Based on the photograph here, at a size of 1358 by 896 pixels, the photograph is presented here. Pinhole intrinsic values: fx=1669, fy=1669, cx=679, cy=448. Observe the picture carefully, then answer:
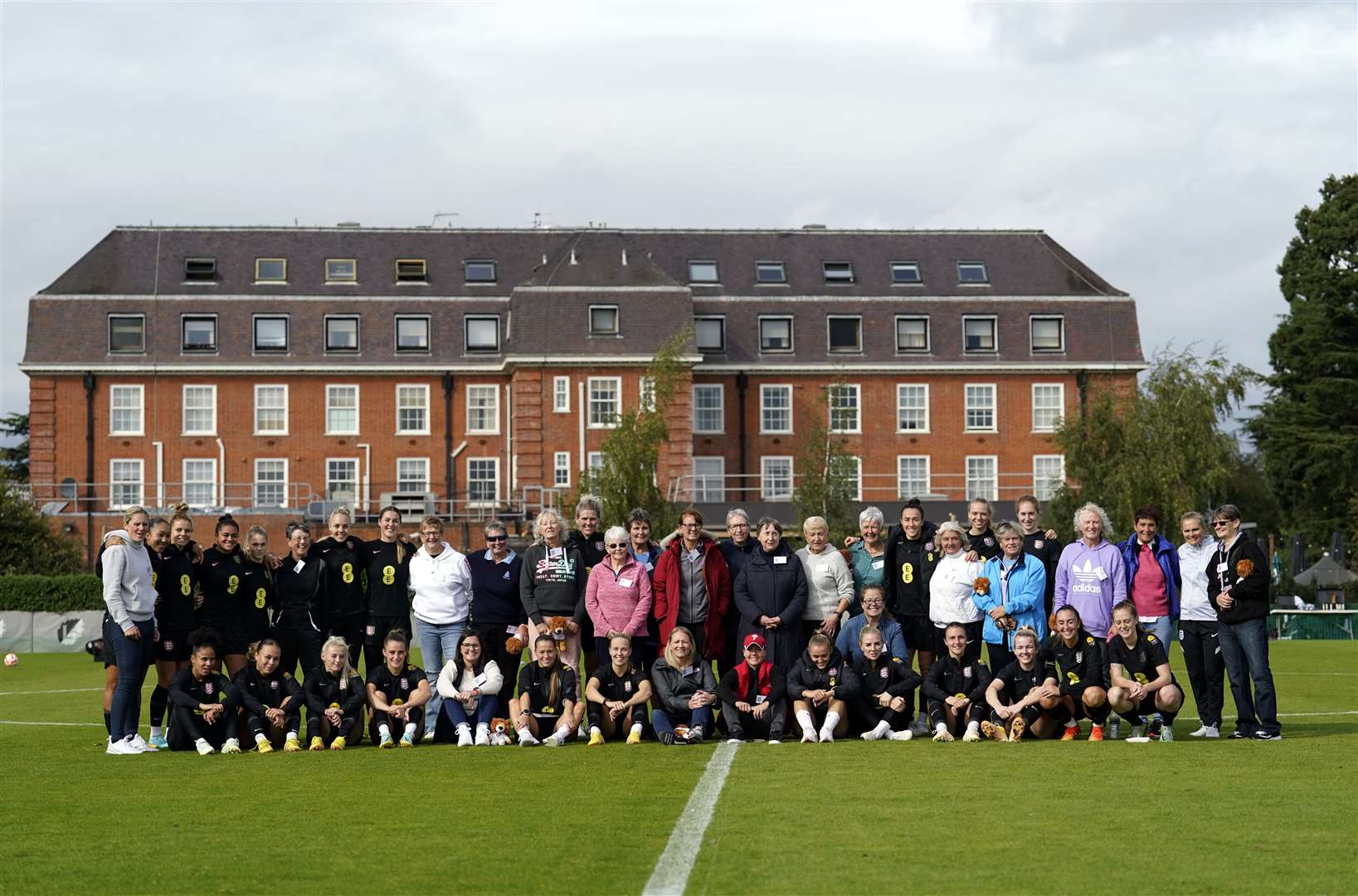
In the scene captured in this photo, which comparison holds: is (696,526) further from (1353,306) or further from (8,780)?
(1353,306)

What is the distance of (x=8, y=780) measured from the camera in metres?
13.1

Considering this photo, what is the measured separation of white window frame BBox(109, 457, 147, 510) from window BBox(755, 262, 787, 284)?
2333 centimetres

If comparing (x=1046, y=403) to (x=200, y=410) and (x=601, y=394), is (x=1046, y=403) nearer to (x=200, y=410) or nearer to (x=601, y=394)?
(x=601, y=394)

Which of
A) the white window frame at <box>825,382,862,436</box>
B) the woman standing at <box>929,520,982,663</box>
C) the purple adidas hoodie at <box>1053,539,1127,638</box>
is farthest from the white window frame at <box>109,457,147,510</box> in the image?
the purple adidas hoodie at <box>1053,539,1127,638</box>

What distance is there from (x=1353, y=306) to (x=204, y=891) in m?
60.3

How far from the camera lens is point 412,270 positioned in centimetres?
6191

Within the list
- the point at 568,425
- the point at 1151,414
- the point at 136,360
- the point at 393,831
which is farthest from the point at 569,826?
the point at 136,360

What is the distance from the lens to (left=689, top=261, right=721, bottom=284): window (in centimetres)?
6284

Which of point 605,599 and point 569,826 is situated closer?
point 569,826

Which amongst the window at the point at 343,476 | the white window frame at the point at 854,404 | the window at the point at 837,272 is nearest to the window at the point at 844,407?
the white window frame at the point at 854,404

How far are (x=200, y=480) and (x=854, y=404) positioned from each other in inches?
932

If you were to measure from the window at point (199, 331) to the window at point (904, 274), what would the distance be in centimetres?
2510

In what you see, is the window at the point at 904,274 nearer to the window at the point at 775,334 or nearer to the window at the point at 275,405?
the window at the point at 775,334

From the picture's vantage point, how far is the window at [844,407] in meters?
57.7
